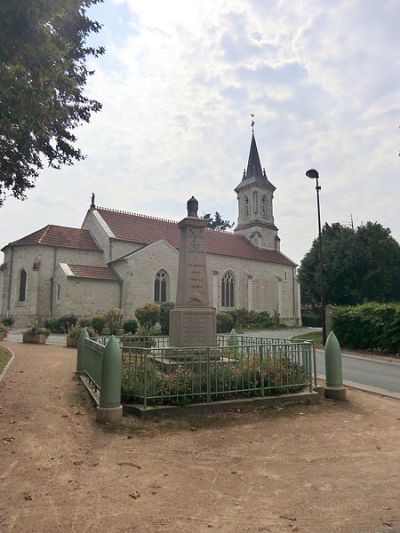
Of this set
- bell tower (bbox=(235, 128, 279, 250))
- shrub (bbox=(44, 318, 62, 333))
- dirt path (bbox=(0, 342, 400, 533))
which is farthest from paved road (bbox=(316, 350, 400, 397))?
bell tower (bbox=(235, 128, 279, 250))

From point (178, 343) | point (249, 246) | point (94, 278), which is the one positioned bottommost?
point (178, 343)

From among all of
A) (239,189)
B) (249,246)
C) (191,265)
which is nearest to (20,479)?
(191,265)

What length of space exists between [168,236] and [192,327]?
2821 cm

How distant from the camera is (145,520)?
3.29 metres

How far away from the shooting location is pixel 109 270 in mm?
30938

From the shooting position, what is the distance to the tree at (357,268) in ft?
119

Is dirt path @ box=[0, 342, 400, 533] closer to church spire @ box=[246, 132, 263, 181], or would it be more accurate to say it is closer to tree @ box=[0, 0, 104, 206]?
tree @ box=[0, 0, 104, 206]

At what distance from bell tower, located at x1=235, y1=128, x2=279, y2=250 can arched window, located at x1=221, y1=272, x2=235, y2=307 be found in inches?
306

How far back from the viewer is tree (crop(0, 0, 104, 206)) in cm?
516

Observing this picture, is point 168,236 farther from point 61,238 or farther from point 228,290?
point 61,238

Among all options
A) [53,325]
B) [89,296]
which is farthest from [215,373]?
[89,296]

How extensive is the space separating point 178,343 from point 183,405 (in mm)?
2780

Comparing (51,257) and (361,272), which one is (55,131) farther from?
(361,272)

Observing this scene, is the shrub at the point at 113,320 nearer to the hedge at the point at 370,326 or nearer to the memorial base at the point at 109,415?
the hedge at the point at 370,326
